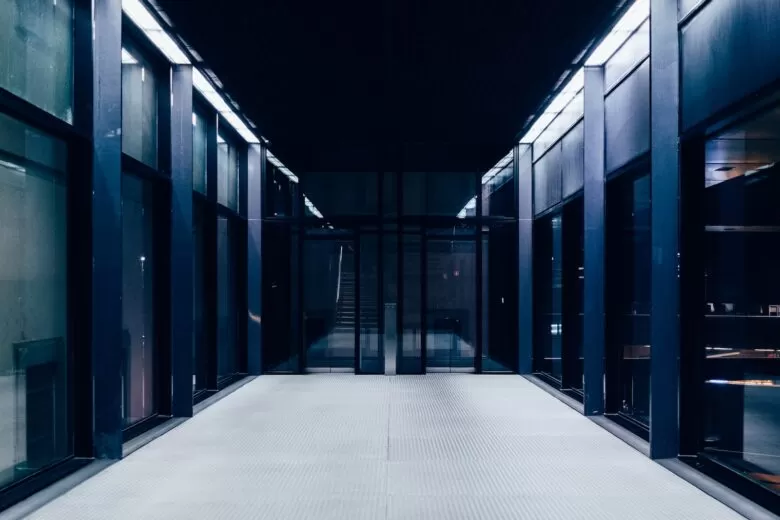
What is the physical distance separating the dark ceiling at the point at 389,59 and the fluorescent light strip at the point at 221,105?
375mm

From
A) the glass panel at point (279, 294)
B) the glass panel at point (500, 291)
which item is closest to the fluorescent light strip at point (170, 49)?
the glass panel at point (279, 294)

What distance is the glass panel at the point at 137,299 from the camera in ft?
21.6

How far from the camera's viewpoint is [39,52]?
4.94 meters

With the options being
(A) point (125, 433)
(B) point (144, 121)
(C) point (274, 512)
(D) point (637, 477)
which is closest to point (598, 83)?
(D) point (637, 477)

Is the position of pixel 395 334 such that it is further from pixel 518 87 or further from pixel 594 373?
pixel 518 87

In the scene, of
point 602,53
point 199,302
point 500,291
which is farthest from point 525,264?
point 199,302

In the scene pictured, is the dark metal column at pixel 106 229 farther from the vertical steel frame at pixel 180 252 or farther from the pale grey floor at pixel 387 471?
the vertical steel frame at pixel 180 252

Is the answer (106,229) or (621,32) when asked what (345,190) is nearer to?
(621,32)

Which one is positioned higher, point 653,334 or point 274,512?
point 653,334

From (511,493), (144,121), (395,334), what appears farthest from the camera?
(395,334)

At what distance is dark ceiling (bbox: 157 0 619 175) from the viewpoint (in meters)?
5.71

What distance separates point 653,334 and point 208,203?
21.7 feet

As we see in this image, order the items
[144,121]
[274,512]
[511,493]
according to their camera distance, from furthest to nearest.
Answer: [144,121]
[511,493]
[274,512]

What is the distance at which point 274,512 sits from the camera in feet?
14.2
